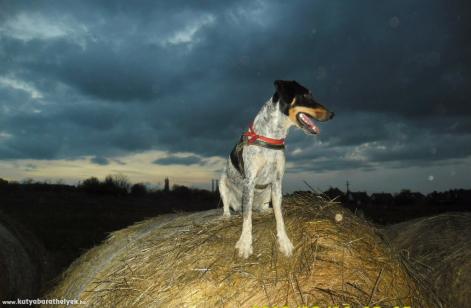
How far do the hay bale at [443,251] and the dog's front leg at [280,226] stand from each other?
245cm

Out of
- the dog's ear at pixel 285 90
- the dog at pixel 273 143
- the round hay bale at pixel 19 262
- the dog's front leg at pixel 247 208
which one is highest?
the dog's ear at pixel 285 90

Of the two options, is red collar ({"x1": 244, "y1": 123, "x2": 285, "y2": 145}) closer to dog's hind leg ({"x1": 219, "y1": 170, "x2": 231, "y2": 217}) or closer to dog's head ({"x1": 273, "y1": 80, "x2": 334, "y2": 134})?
dog's head ({"x1": 273, "y1": 80, "x2": 334, "y2": 134})

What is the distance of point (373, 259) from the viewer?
4496 mm

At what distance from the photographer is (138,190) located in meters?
27.1

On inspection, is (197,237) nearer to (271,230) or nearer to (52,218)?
(271,230)

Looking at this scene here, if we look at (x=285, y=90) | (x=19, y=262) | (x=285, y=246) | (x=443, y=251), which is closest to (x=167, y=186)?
(x=19, y=262)

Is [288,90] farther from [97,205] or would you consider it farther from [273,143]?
[97,205]

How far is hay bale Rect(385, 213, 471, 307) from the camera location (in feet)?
22.2

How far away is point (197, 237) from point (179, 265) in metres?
0.42

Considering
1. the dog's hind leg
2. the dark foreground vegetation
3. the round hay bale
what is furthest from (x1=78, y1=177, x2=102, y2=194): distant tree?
the dog's hind leg

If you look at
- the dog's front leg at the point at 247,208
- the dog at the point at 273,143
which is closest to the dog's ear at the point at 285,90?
the dog at the point at 273,143

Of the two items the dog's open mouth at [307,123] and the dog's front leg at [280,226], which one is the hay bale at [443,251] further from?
the dog's open mouth at [307,123]

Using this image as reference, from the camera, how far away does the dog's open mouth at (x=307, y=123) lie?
12.0ft

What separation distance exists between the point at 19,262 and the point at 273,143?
653 cm
